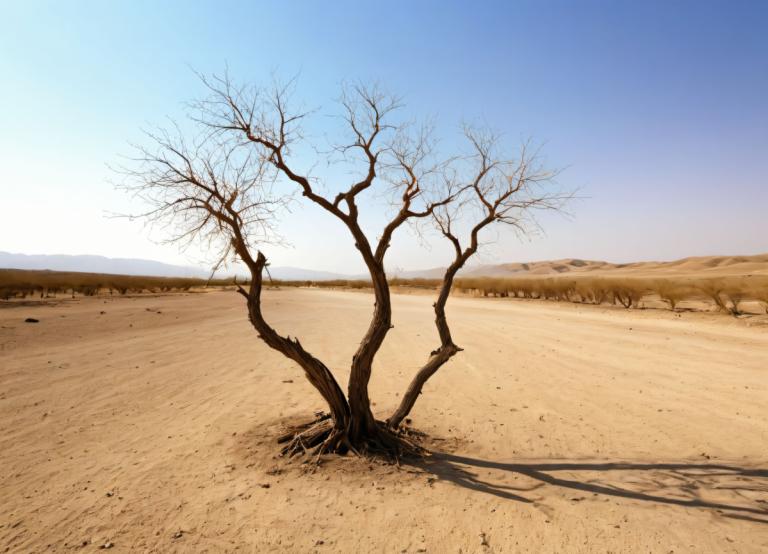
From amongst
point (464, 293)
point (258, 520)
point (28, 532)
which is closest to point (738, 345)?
point (258, 520)

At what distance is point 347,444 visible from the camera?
4688mm

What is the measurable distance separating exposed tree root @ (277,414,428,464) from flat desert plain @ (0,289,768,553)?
20 centimetres

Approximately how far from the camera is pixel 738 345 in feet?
34.2

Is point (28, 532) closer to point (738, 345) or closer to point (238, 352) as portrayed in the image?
point (238, 352)

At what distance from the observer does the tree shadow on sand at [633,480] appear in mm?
3689

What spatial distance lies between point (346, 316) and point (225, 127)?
1581 cm

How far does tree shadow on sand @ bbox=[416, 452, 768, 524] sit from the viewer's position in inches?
145

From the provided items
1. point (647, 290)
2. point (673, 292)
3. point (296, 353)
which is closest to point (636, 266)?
point (647, 290)

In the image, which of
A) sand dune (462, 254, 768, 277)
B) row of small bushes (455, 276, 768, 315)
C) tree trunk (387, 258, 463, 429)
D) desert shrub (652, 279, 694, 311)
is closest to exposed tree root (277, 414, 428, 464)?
tree trunk (387, 258, 463, 429)

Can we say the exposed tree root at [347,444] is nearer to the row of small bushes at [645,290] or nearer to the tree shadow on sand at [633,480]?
the tree shadow on sand at [633,480]

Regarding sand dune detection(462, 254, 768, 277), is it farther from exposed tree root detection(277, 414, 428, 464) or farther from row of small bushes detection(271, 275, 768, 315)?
exposed tree root detection(277, 414, 428, 464)

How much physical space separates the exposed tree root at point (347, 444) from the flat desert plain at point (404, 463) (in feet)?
0.67

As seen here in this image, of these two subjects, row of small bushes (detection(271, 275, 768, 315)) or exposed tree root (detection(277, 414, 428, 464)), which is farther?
row of small bushes (detection(271, 275, 768, 315))

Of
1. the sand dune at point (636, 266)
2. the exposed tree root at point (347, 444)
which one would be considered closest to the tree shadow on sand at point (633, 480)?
the exposed tree root at point (347, 444)
